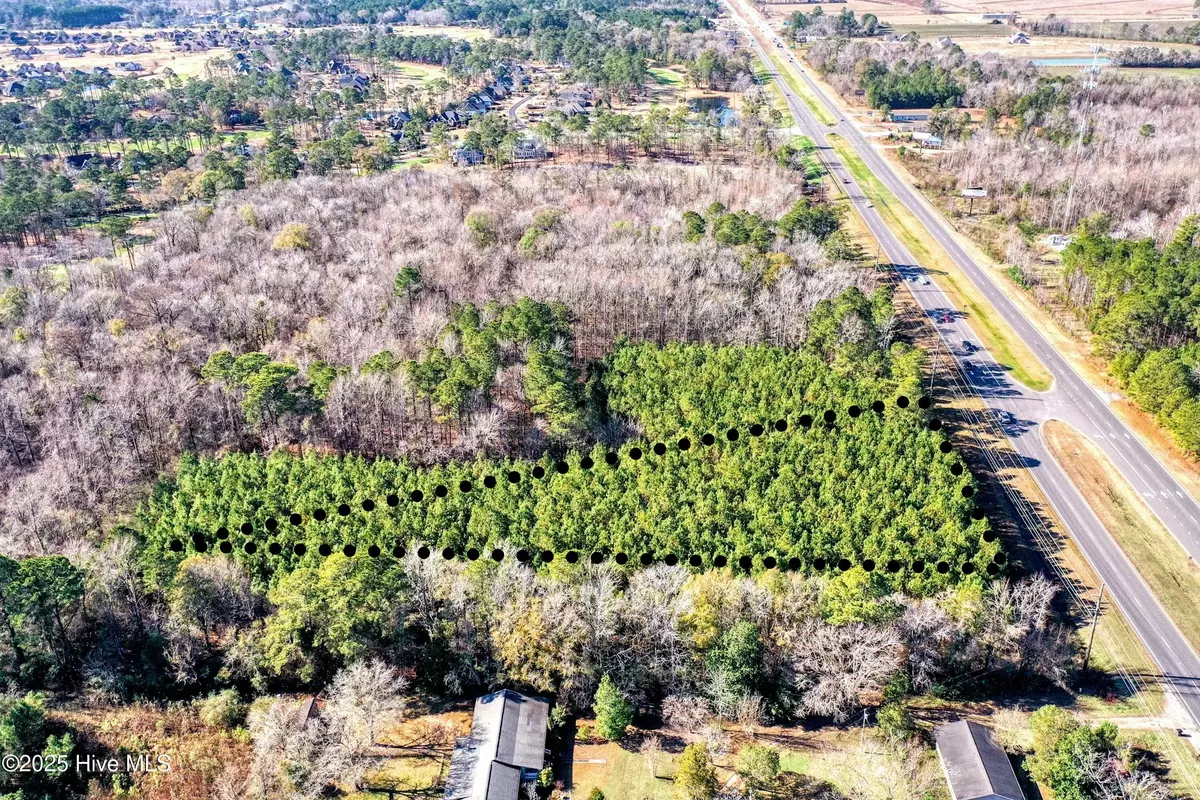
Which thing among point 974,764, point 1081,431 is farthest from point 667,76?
point 974,764

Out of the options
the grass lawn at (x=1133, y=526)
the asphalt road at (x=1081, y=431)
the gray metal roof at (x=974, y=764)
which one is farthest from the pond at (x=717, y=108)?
the gray metal roof at (x=974, y=764)

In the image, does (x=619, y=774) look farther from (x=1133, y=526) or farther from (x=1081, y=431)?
(x=1081, y=431)

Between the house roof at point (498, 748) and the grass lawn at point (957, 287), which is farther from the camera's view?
the grass lawn at point (957, 287)

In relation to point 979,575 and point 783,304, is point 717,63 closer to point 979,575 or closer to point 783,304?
point 783,304

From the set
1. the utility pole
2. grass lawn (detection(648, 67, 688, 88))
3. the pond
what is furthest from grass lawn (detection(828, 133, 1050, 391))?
grass lawn (detection(648, 67, 688, 88))

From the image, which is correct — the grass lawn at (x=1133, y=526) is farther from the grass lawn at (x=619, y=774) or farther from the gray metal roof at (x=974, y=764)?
the grass lawn at (x=619, y=774)

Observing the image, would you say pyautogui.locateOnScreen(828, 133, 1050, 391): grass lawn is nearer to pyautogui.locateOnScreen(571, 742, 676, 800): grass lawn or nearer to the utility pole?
the utility pole

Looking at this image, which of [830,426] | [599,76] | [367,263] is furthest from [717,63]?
[830,426]
